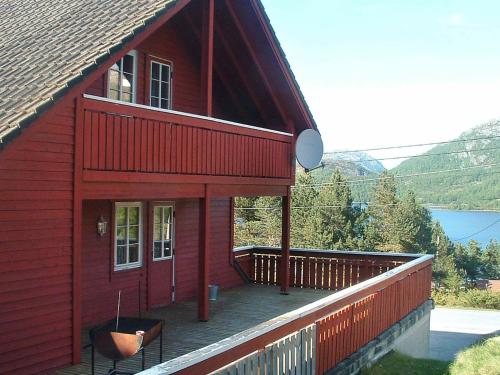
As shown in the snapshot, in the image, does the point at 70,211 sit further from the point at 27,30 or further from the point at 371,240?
the point at 371,240

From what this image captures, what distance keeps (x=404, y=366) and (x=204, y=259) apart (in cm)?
410

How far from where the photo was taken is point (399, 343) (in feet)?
39.2

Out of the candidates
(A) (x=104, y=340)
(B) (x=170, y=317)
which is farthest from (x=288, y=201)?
(A) (x=104, y=340)

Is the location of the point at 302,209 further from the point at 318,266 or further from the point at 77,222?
the point at 77,222

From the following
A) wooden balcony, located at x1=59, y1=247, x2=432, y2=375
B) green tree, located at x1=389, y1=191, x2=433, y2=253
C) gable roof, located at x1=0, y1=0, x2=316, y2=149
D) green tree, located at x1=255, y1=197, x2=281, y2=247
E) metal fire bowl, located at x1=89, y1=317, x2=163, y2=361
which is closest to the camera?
wooden balcony, located at x1=59, y1=247, x2=432, y2=375

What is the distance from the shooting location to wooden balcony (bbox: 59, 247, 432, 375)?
6.34 meters

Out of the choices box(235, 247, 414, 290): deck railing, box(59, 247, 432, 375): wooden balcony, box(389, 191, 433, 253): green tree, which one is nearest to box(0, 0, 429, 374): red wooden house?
box(235, 247, 414, 290): deck railing

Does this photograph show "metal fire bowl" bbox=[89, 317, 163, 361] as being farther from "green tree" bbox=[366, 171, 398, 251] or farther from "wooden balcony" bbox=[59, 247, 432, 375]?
"green tree" bbox=[366, 171, 398, 251]

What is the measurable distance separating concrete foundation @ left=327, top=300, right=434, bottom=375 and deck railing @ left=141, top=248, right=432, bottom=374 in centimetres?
13

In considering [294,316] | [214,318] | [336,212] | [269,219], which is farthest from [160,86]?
[269,219]

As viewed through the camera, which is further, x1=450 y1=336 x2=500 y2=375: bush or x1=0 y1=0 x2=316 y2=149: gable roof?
x1=450 y1=336 x2=500 y2=375: bush

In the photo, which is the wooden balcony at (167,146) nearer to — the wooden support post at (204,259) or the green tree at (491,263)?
the wooden support post at (204,259)

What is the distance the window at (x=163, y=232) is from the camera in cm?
1234

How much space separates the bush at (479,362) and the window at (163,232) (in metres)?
6.09
